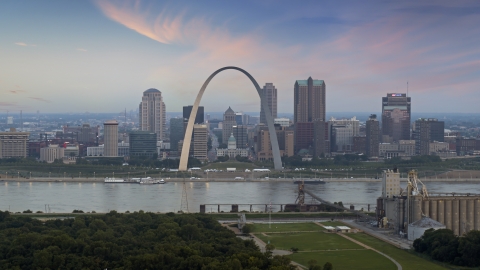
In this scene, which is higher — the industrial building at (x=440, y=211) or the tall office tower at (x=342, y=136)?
the tall office tower at (x=342, y=136)

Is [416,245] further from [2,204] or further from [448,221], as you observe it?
[2,204]

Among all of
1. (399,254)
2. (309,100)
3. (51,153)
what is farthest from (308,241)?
(309,100)

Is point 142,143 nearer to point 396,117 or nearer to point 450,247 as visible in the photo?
point 396,117

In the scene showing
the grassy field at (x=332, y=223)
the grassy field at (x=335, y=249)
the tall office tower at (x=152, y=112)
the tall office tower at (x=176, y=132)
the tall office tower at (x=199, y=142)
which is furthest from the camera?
the tall office tower at (x=152, y=112)

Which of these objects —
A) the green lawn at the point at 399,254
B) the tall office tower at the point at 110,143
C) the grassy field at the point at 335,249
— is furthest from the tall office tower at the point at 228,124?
the green lawn at the point at 399,254

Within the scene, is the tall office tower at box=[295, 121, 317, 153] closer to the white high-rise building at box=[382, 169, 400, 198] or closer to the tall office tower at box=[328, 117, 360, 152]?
the tall office tower at box=[328, 117, 360, 152]

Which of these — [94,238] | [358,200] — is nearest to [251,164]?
[358,200]

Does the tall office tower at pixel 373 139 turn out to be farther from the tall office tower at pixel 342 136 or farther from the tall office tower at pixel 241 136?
the tall office tower at pixel 241 136
